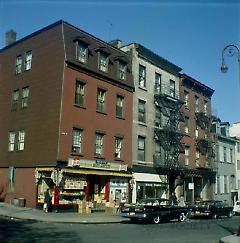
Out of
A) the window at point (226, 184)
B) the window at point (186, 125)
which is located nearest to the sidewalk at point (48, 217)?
the window at point (186, 125)

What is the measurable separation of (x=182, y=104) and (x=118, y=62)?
10317mm

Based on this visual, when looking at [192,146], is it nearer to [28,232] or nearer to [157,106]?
[157,106]

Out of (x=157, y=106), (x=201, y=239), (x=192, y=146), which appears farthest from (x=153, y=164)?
(x=201, y=239)

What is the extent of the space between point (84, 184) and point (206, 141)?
20.7m

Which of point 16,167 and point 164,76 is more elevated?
point 164,76

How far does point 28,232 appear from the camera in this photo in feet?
52.5

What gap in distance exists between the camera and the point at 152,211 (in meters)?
23.4

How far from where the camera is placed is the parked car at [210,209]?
29.8 m

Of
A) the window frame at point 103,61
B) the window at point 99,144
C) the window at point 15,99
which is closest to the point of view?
the window at point 99,144

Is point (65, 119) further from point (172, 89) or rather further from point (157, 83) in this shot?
point (172, 89)

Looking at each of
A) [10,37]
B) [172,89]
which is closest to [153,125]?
[172,89]

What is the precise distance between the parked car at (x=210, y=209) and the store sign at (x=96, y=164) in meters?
6.71

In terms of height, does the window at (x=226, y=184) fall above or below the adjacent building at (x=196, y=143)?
below

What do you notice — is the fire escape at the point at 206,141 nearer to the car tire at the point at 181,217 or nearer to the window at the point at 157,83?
the window at the point at 157,83
